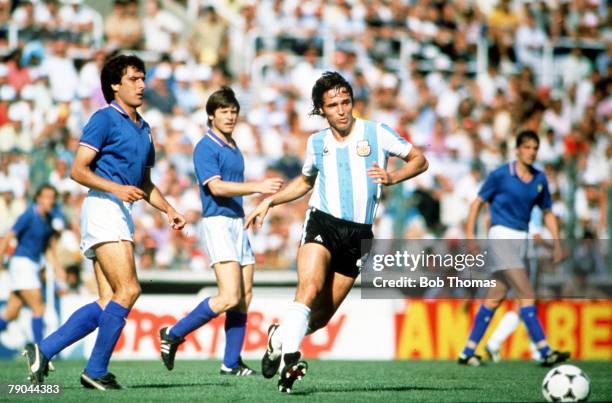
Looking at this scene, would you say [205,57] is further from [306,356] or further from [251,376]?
[251,376]

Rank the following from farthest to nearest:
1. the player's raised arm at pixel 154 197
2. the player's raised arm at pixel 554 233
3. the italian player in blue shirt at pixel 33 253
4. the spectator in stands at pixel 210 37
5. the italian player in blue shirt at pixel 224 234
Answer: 1. the spectator in stands at pixel 210 37
2. the italian player in blue shirt at pixel 33 253
3. the player's raised arm at pixel 554 233
4. the italian player in blue shirt at pixel 224 234
5. the player's raised arm at pixel 154 197

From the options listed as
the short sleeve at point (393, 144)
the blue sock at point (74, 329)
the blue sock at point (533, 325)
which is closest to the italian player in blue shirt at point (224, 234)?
the blue sock at point (74, 329)

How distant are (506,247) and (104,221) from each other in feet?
19.7

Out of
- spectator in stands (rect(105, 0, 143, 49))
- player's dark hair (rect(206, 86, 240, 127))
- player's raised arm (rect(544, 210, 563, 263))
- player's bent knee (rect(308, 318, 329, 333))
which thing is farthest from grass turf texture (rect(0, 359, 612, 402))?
spectator in stands (rect(105, 0, 143, 49))

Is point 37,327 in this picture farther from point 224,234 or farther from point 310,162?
point 310,162

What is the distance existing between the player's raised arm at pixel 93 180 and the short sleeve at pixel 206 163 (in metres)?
2.06

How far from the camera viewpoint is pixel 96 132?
9.20 m

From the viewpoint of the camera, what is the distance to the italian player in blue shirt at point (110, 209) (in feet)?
30.1

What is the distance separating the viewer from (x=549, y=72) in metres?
23.7

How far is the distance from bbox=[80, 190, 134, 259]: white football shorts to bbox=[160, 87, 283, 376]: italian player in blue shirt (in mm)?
1690

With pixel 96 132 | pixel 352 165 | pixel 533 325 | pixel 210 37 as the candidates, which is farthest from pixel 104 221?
pixel 210 37

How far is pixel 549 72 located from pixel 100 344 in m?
16.4

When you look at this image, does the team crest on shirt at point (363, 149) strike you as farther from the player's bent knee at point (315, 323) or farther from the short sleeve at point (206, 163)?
the short sleeve at point (206, 163)

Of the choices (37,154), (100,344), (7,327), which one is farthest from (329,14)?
(100,344)
